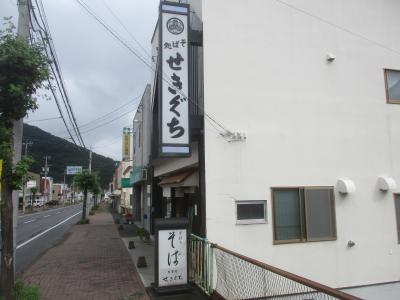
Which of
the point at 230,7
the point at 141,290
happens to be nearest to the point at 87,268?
the point at 141,290

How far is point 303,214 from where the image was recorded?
8.99 meters

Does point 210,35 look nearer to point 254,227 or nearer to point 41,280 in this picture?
point 254,227

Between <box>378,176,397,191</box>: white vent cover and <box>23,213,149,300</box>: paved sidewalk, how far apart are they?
20.9 ft

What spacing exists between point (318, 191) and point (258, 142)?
1924 mm

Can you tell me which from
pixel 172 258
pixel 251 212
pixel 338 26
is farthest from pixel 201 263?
pixel 338 26

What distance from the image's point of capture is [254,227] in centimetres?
854

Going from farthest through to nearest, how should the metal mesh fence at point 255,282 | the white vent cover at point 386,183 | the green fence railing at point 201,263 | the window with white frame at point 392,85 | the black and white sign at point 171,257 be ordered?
the window with white frame at point 392,85, the white vent cover at point 386,183, the black and white sign at point 171,257, the green fence railing at point 201,263, the metal mesh fence at point 255,282

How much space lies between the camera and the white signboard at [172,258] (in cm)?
798

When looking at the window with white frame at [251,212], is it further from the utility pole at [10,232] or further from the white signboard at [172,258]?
the utility pole at [10,232]

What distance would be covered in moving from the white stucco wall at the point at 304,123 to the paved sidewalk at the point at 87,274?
106 inches

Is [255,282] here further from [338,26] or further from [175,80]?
[338,26]

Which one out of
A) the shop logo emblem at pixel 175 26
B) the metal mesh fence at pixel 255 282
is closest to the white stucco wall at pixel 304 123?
the shop logo emblem at pixel 175 26

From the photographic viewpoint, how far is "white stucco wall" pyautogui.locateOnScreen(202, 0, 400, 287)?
862cm

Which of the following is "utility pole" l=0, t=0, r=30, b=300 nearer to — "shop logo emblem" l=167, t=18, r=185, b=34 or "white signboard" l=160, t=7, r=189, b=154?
"white signboard" l=160, t=7, r=189, b=154
